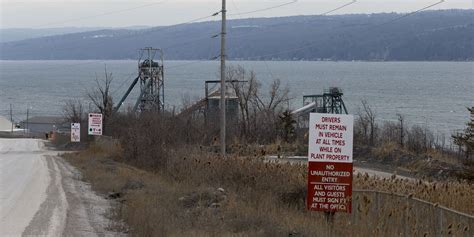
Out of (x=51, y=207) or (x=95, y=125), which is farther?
(x=95, y=125)

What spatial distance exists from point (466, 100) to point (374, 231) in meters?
117

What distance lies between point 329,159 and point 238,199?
5.07 m

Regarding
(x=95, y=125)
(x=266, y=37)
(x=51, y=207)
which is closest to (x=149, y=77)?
(x=95, y=125)

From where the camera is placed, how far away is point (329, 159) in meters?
12.0

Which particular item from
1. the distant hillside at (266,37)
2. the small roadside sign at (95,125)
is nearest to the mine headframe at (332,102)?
the small roadside sign at (95,125)

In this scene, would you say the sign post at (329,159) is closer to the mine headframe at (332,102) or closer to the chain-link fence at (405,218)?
the chain-link fence at (405,218)

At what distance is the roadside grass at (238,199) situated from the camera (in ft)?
39.9

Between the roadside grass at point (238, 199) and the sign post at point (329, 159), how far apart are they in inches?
17.5

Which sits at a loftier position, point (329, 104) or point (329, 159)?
point (329, 104)

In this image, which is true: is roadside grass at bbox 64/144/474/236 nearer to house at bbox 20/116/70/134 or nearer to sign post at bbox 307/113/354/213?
sign post at bbox 307/113/354/213

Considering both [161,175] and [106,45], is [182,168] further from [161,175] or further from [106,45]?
[106,45]

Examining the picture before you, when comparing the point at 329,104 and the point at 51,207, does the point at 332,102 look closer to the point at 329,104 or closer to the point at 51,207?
the point at 329,104

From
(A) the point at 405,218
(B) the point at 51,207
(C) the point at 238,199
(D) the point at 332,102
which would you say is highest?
(D) the point at 332,102

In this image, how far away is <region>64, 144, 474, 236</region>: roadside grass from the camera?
39.9ft
